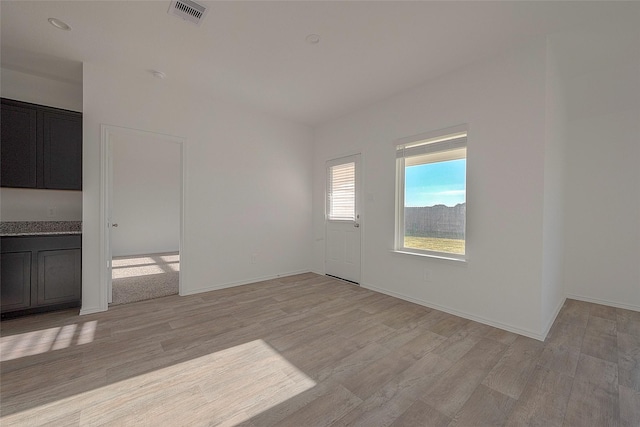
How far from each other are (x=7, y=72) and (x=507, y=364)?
20.2 ft

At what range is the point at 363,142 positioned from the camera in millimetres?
4188

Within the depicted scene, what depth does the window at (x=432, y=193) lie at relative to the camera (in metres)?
3.10

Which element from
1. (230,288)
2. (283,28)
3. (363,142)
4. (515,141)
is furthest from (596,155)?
(230,288)

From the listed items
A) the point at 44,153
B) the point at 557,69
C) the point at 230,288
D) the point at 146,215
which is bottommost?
the point at 230,288

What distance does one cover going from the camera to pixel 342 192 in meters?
4.61

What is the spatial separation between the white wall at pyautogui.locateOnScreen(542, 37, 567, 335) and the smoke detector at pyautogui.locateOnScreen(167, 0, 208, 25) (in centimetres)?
320

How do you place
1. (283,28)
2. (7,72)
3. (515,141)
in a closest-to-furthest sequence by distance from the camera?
(283,28) < (515,141) < (7,72)

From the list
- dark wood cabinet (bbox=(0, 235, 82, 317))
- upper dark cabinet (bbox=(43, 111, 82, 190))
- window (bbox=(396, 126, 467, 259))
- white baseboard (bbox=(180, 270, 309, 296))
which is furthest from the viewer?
white baseboard (bbox=(180, 270, 309, 296))

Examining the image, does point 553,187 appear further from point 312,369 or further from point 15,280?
point 15,280

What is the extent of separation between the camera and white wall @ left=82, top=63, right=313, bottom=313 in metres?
3.11

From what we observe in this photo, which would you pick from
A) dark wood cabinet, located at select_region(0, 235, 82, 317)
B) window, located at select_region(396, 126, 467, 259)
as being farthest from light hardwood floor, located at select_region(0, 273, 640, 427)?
window, located at select_region(396, 126, 467, 259)

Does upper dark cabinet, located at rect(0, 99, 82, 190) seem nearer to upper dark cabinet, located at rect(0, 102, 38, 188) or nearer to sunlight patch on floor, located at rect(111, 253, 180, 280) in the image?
upper dark cabinet, located at rect(0, 102, 38, 188)

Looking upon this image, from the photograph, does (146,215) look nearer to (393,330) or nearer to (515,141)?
(393,330)

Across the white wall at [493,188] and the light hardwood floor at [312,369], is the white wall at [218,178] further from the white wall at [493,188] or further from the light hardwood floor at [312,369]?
the white wall at [493,188]
